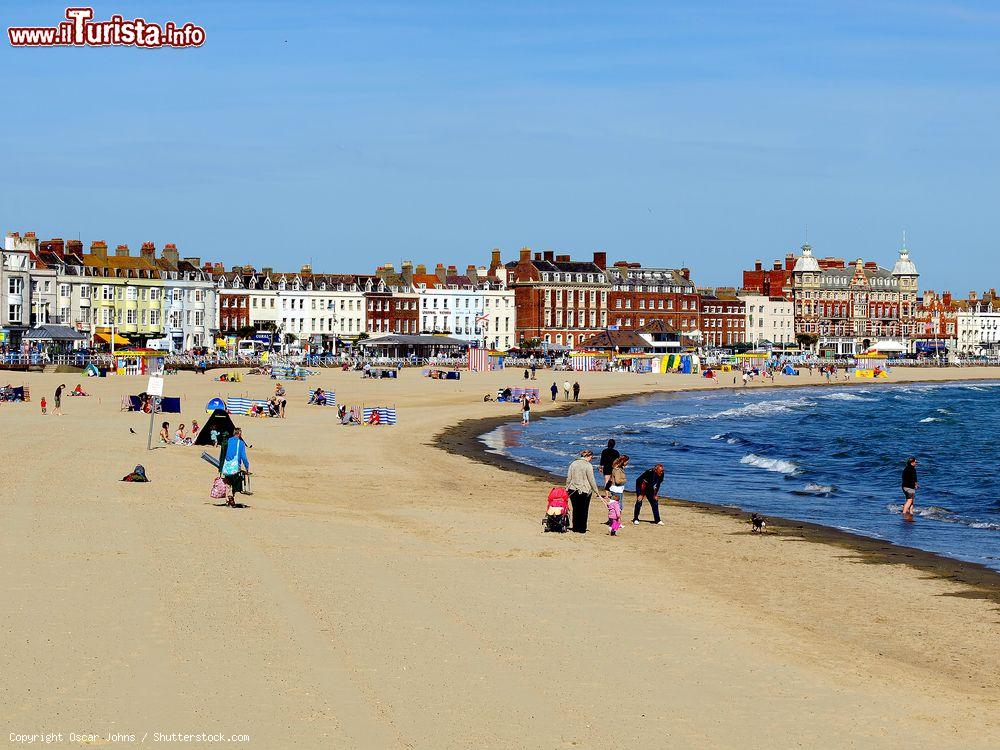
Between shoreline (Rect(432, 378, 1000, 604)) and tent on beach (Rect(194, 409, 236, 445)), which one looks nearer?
shoreline (Rect(432, 378, 1000, 604))

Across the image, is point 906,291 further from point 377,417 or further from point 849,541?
point 849,541

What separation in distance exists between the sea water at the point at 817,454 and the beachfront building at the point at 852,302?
89.8 meters

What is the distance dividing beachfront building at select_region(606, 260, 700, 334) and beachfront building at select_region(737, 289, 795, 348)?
11.4m

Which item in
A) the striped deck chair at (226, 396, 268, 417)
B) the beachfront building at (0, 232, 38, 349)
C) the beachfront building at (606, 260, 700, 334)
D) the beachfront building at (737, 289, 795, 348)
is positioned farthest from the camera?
the beachfront building at (737, 289, 795, 348)

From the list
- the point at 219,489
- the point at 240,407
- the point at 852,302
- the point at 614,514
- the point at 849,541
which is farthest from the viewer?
the point at 852,302

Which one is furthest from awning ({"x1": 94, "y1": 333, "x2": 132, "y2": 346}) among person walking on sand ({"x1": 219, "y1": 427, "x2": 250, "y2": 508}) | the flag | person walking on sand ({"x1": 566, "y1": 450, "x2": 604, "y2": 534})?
person walking on sand ({"x1": 566, "y1": 450, "x2": 604, "y2": 534})

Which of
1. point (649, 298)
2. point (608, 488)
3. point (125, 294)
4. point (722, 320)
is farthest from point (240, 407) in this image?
point (722, 320)

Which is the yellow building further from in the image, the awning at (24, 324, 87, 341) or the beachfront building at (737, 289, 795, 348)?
the beachfront building at (737, 289, 795, 348)

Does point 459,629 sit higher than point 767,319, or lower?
lower

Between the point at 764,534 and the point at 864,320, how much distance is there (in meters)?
156

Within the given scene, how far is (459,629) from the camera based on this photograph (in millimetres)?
14234

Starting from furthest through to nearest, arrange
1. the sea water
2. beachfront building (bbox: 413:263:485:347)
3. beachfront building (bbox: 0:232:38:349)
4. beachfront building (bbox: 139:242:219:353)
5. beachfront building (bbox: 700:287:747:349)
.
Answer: beachfront building (bbox: 700:287:747:349) < beachfront building (bbox: 413:263:485:347) < beachfront building (bbox: 139:242:219:353) < beachfront building (bbox: 0:232:38:349) < the sea water

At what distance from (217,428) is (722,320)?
5103 inches

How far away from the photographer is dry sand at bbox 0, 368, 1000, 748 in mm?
10930
